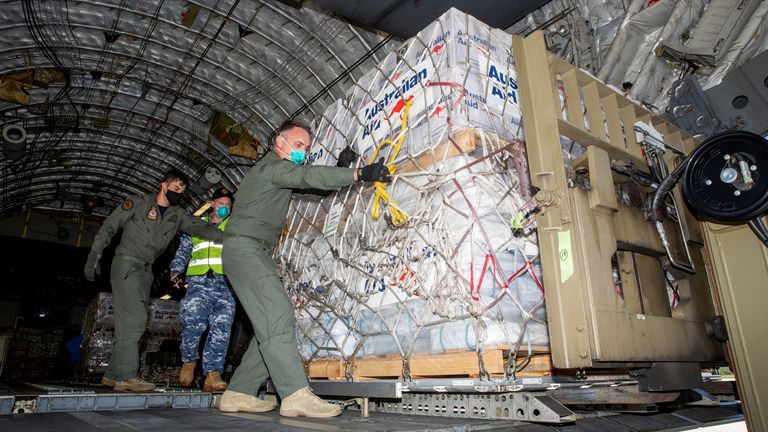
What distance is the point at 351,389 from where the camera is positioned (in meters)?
2.85

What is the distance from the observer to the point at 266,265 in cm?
310

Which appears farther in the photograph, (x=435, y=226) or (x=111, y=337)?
(x=111, y=337)

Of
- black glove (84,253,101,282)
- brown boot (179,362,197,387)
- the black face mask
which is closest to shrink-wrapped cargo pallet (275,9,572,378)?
brown boot (179,362,197,387)

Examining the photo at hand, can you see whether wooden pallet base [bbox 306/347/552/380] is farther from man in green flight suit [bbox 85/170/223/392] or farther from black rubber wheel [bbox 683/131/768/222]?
man in green flight suit [bbox 85/170/223/392]

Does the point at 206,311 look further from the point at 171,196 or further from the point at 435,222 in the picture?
the point at 435,222

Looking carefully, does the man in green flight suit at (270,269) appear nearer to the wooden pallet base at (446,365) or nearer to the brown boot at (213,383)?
the wooden pallet base at (446,365)

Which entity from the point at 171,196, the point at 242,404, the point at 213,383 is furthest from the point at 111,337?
the point at 242,404

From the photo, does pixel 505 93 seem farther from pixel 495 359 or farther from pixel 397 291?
pixel 495 359

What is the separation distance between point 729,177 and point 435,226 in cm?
147

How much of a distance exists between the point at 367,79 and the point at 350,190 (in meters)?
0.97

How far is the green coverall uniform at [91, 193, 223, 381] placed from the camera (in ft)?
15.9

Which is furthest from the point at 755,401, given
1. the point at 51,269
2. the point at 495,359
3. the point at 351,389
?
the point at 51,269

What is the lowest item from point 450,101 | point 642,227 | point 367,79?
point 642,227

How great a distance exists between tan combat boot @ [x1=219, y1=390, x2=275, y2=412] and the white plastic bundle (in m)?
0.56
